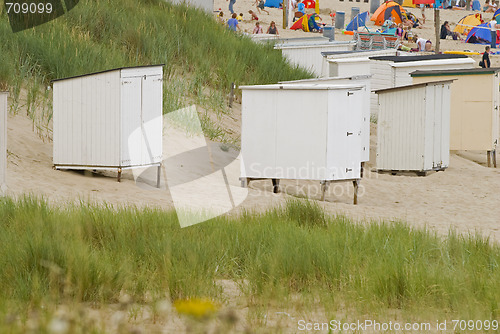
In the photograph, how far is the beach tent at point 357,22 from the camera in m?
39.8

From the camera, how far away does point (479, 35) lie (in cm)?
3991

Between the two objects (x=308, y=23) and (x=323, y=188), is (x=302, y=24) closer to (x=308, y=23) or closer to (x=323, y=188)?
(x=308, y=23)

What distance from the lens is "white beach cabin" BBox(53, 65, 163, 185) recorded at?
10.9m

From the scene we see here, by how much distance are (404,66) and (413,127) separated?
420 centimetres

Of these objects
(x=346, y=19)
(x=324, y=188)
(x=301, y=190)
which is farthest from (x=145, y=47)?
(x=346, y=19)

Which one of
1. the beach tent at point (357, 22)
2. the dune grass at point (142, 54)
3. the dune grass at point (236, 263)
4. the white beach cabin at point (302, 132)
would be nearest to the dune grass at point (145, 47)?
the dune grass at point (142, 54)

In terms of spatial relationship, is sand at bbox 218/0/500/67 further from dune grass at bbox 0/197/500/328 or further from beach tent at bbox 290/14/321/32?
dune grass at bbox 0/197/500/328

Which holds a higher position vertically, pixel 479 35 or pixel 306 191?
pixel 479 35

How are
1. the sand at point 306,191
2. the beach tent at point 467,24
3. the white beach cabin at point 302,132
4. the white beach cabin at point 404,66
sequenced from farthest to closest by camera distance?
the beach tent at point 467,24
the white beach cabin at point 404,66
the white beach cabin at point 302,132
the sand at point 306,191

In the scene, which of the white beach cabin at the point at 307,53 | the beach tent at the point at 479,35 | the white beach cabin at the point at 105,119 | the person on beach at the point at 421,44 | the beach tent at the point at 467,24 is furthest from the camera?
the beach tent at the point at 467,24

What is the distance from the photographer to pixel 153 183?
1173 centimetres

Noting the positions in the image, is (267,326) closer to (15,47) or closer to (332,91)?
(332,91)

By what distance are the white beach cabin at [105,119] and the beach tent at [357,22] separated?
96.1 feet

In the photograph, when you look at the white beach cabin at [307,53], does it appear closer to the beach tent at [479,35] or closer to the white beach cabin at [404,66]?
the white beach cabin at [404,66]
